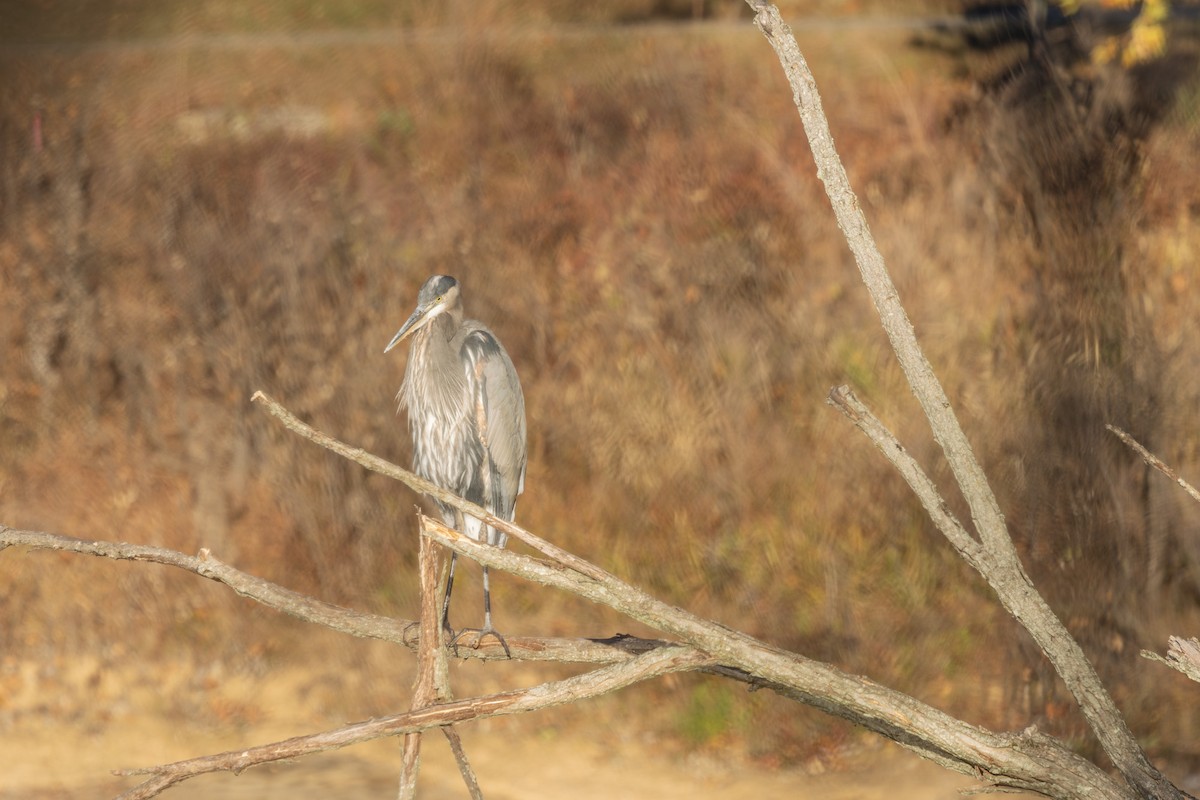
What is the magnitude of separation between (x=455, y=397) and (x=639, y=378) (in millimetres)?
4123

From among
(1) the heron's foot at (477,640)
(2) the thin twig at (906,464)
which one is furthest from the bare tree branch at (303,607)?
(2) the thin twig at (906,464)

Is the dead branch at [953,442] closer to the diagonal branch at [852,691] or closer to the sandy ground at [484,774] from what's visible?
the diagonal branch at [852,691]

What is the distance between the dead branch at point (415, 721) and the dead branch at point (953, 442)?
712mm

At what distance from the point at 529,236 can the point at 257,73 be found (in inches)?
190

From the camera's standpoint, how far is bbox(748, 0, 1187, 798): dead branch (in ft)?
8.63

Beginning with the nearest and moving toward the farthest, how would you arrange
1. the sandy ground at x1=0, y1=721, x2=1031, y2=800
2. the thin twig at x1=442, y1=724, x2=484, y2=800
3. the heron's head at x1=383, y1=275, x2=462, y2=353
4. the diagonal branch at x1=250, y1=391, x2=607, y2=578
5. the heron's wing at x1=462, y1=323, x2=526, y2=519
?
the diagonal branch at x1=250, y1=391, x2=607, y2=578
the thin twig at x1=442, y1=724, x2=484, y2=800
the heron's head at x1=383, y1=275, x2=462, y2=353
the heron's wing at x1=462, y1=323, x2=526, y2=519
the sandy ground at x1=0, y1=721, x2=1031, y2=800

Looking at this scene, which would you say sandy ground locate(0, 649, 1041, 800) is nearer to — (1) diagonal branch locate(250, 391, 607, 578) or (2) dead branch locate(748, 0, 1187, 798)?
(2) dead branch locate(748, 0, 1187, 798)

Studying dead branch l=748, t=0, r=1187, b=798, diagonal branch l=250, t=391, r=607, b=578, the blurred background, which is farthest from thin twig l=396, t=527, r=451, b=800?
the blurred background

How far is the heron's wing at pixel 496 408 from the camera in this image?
4.40 metres

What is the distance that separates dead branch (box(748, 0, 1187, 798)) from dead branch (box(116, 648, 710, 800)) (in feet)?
2.34

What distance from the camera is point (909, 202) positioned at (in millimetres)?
8578

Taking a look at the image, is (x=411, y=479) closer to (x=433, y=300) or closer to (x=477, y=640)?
(x=477, y=640)

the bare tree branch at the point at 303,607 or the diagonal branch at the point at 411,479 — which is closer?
the diagonal branch at the point at 411,479

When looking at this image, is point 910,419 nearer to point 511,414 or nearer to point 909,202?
point 909,202
